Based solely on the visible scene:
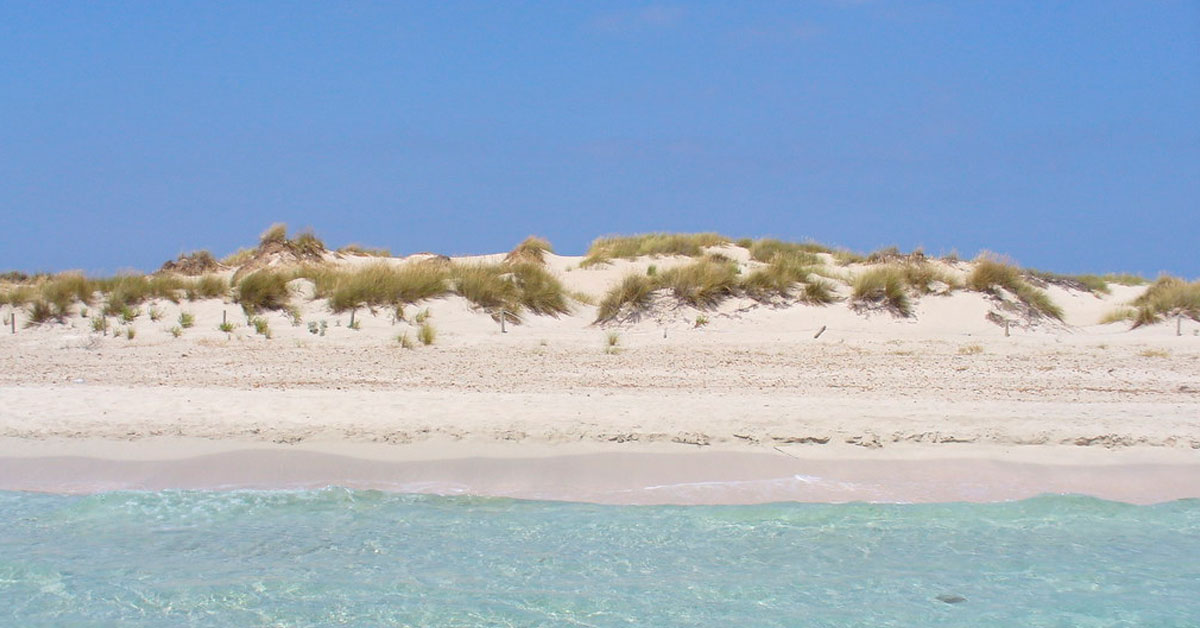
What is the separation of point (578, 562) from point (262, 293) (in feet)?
36.5

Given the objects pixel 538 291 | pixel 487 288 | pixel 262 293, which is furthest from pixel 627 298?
pixel 262 293

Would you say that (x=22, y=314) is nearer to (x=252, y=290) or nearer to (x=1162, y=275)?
(x=252, y=290)

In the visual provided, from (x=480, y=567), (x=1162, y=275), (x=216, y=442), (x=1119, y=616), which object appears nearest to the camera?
(x=1119, y=616)

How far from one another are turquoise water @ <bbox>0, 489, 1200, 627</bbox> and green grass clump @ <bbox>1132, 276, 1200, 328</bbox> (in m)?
9.36

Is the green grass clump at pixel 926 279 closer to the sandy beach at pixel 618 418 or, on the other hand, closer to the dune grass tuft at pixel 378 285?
the sandy beach at pixel 618 418

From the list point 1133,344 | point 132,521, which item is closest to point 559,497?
point 132,521

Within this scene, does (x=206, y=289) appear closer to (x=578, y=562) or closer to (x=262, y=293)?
(x=262, y=293)

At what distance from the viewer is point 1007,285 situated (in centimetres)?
1691

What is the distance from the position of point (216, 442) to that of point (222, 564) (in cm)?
224

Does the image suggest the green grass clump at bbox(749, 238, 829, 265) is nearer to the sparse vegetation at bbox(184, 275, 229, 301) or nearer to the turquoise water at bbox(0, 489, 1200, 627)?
the sparse vegetation at bbox(184, 275, 229, 301)

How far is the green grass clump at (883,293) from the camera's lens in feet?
52.2

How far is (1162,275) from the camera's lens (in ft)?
65.2

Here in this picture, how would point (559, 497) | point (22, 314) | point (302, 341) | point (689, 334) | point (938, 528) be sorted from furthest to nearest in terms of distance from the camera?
point (22, 314)
point (689, 334)
point (302, 341)
point (559, 497)
point (938, 528)

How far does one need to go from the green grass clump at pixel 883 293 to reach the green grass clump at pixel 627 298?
3129 millimetres
